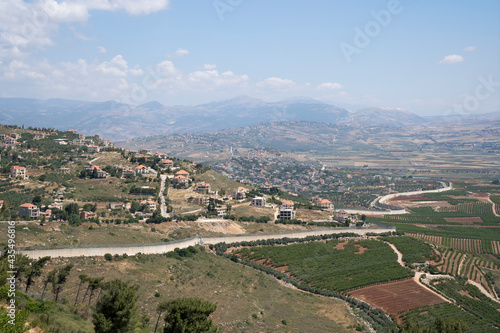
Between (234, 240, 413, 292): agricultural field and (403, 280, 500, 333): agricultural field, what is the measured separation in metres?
4.56

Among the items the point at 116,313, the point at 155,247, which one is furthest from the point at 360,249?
the point at 116,313

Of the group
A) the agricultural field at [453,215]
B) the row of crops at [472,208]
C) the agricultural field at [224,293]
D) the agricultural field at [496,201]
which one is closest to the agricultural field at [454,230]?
the agricultural field at [453,215]

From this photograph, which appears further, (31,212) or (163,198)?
(163,198)

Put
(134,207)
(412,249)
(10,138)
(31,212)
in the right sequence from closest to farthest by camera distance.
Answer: (31,212), (412,249), (134,207), (10,138)

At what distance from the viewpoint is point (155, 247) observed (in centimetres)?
3734

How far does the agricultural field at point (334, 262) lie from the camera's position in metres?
40.3

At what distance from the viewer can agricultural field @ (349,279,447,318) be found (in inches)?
1409

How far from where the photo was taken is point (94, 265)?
3100 cm

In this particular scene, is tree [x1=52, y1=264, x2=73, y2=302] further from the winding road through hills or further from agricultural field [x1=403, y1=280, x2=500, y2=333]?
the winding road through hills

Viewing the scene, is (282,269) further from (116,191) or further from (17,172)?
(17,172)

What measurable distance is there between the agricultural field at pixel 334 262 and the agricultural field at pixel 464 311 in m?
4.56

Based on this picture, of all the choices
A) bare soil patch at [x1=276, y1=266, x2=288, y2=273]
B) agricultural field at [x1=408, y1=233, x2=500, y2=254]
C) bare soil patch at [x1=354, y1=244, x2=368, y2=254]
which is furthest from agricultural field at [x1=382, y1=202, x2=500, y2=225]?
bare soil patch at [x1=276, y1=266, x2=288, y2=273]

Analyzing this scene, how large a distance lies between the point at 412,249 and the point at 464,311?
15213 millimetres

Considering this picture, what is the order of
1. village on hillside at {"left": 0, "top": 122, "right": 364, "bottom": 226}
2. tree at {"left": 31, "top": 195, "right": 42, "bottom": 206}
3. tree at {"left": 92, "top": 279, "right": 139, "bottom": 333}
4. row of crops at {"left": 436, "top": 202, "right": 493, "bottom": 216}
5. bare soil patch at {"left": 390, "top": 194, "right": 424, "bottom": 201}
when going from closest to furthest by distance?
tree at {"left": 92, "top": 279, "right": 139, "bottom": 333}, tree at {"left": 31, "top": 195, "right": 42, "bottom": 206}, village on hillside at {"left": 0, "top": 122, "right": 364, "bottom": 226}, row of crops at {"left": 436, "top": 202, "right": 493, "bottom": 216}, bare soil patch at {"left": 390, "top": 194, "right": 424, "bottom": 201}
